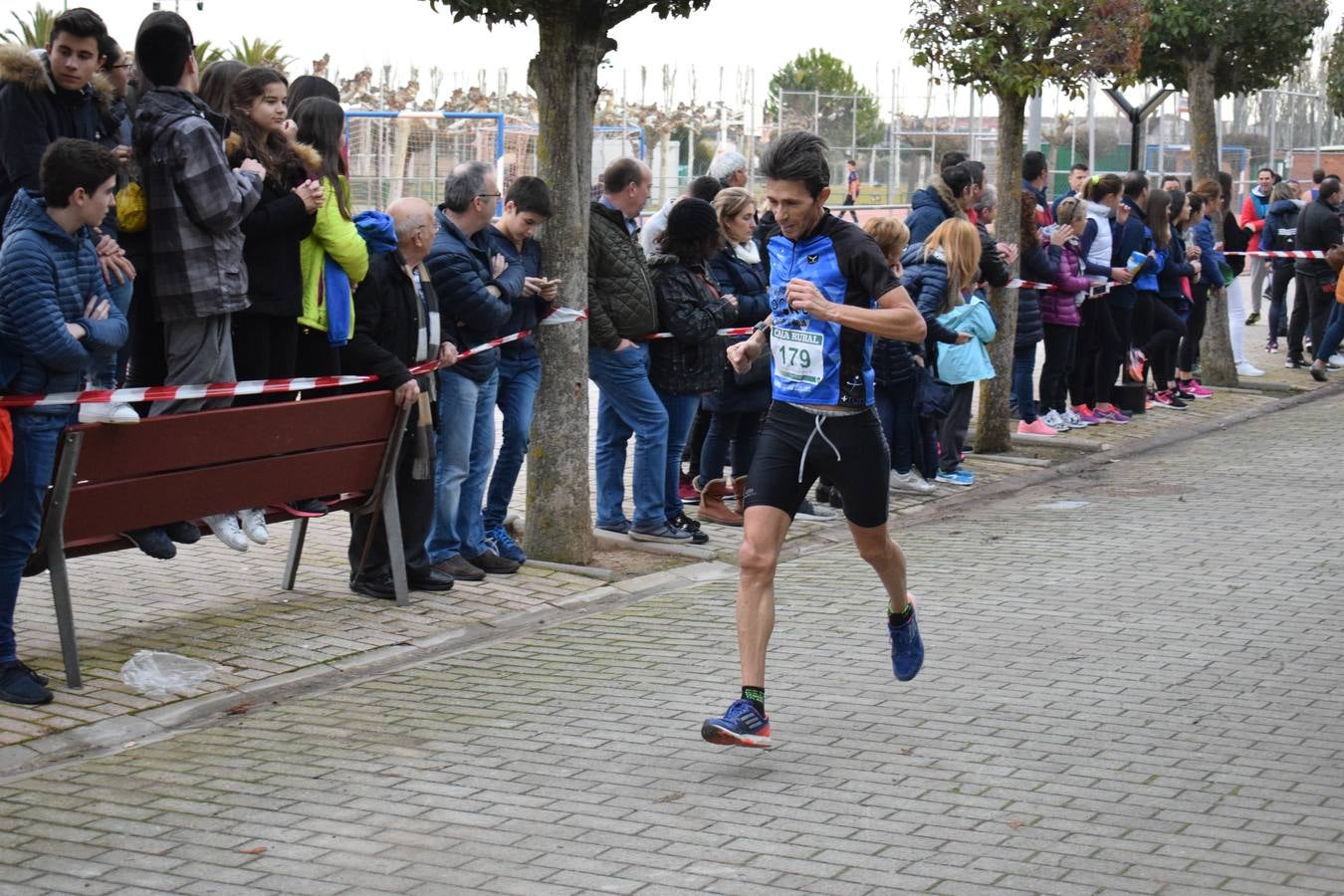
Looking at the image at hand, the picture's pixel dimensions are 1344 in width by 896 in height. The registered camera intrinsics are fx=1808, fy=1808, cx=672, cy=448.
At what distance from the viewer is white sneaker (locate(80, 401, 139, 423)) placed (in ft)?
21.8

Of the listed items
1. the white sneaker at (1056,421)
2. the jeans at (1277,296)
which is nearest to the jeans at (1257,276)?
the jeans at (1277,296)

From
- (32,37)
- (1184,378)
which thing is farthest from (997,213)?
(32,37)

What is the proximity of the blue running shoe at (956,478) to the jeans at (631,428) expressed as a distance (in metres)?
3.04

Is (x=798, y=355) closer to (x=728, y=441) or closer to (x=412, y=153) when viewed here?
(x=728, y=441)

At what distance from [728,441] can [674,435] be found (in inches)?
30.2

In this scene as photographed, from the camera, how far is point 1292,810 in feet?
18.2

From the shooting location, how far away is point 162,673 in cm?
698

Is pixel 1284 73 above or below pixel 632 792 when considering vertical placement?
above

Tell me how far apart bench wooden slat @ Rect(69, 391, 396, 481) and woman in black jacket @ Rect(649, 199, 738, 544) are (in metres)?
2.24

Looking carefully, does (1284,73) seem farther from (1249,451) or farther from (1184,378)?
(1249,451)

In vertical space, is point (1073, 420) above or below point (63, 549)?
below

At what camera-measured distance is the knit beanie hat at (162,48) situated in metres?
7.26

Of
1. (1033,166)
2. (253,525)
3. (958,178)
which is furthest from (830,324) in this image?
(1033,166)

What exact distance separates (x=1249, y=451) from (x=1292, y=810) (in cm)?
878
